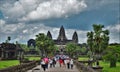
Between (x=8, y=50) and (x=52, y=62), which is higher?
(x=8, y=50)

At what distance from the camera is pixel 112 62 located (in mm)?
68938

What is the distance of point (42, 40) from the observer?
464 ft

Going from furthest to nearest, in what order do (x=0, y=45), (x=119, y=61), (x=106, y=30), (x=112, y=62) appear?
(x=0, y=45) < (x=119, y=61) < (x=106, y=30) < (x=112, y=62)

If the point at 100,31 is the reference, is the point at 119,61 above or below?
below

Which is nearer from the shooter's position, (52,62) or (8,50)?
(52,62)

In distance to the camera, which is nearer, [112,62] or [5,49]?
[112,62]

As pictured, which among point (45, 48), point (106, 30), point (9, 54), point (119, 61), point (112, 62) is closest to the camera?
point (112, 62)

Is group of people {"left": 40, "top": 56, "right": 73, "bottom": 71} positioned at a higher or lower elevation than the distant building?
lower

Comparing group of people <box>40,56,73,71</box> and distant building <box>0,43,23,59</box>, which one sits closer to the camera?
group of people <box>40,56,73,71</box>

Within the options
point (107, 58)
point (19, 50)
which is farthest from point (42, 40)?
point (107, 58)

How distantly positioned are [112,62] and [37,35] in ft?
251

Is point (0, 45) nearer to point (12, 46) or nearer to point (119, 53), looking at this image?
point (12, 46)

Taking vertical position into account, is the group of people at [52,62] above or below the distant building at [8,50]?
below

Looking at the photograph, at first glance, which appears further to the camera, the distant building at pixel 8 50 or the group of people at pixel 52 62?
the distant building at pixel 8 50
